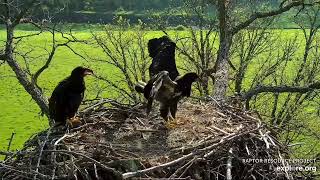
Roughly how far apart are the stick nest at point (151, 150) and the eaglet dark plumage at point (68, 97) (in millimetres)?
195

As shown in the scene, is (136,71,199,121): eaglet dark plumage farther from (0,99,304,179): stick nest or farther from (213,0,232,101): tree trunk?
(213,0,232,101): tree trunk

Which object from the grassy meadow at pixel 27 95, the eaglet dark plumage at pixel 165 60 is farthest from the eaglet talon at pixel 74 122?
the grassy meadow at pixel 27 95

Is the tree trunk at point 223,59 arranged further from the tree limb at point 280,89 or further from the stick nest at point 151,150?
the stick nest at point 151,150

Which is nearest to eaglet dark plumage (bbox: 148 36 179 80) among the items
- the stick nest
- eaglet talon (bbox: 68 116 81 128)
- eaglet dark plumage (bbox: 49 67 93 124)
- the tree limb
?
the stick nest

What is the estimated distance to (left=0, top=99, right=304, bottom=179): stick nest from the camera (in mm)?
5234

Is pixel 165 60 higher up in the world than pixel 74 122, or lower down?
higher up

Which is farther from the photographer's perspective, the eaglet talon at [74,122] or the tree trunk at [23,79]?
the tree trunk at [23,79]

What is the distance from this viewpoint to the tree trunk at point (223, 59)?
862 centimetres

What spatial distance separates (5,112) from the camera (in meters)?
29.2

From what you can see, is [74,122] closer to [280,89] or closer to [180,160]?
[180,160]

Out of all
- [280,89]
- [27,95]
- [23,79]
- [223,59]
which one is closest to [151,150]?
[223,59]

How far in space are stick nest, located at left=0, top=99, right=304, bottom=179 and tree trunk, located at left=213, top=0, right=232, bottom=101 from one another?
1.30m

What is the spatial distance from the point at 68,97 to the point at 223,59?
140 inches

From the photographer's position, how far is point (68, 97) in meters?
6.59
